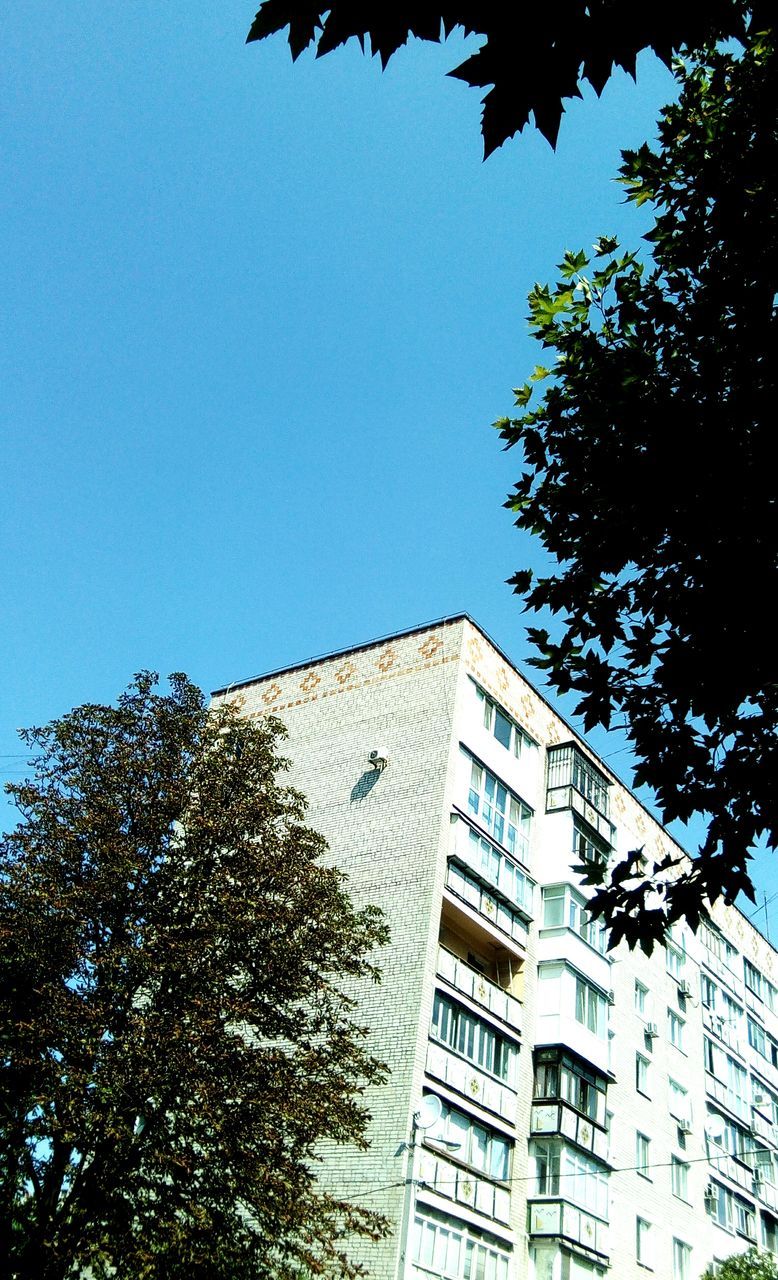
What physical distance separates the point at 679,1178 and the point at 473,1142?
11.8 m

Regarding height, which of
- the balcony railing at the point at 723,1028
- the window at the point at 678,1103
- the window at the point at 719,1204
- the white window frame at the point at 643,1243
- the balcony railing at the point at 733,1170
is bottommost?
the white window frame at the point at 643,1243

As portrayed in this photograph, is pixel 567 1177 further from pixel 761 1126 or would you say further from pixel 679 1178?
pixel 761 1126

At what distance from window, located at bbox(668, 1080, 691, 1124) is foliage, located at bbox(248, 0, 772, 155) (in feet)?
108

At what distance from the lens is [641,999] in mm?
32469

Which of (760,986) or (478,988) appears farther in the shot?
(760,986)

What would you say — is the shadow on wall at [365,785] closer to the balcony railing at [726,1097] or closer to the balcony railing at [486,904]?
the balcony railing at [486,904]

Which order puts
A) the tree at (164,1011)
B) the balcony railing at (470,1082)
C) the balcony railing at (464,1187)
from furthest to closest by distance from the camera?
the balcony railing at (470,1082) < the balcony railing at (464,1187) < the tree at (164,1011)

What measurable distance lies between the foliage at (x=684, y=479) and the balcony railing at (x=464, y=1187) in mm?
15624

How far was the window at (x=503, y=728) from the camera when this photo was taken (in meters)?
28.5

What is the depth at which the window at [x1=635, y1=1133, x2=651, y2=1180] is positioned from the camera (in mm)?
28812

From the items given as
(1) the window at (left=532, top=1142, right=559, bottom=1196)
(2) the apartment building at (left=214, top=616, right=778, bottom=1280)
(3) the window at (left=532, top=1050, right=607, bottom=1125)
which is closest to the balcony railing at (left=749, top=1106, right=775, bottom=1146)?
(2) the apartment building at (left=214, top=616, right=778, bottom=1280)

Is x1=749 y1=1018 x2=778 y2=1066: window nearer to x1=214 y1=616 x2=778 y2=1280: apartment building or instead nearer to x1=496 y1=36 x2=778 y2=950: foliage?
x1=214 y1=616 x2=778 y2=1280: apartment building

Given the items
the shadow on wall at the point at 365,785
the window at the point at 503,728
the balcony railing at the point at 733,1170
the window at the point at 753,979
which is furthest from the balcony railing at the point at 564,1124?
the window at the point at 753,979

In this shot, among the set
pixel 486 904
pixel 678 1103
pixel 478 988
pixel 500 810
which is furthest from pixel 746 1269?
pixel 500 810
